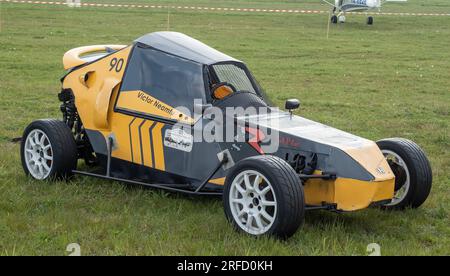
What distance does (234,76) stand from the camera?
733 cm

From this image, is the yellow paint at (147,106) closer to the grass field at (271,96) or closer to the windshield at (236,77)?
the windshield at (236,77)

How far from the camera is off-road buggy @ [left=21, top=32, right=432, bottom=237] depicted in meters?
5.93

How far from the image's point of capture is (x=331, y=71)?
59.7 ft

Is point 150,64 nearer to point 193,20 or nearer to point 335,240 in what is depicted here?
point 335,240

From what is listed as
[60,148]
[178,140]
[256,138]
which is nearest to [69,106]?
[60,148]

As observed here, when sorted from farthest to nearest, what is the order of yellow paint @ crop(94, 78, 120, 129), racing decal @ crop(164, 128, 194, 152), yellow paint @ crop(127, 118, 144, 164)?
yellow paint @ crop(94, 78, 120, 129), yellow paint @ crop(127, 118, 144, 164), racing decal @ crop(164, 128, 194, 152)

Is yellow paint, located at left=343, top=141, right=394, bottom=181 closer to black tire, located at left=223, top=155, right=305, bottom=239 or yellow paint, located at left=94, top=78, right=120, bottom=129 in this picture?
black tire, located at left=223, top=155, right=305, bottom=239

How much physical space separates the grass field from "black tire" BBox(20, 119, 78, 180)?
153 mm

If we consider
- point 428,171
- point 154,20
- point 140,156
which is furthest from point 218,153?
point 154,20

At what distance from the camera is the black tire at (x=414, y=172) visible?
22.1 ft

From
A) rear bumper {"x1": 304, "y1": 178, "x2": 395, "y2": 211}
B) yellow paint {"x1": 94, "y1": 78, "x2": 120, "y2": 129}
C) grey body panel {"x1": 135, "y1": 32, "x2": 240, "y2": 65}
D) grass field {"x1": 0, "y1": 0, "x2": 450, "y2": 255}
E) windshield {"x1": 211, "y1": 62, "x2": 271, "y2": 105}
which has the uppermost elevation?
grey body panel {"x1": 135, "y1": 32, "x2": 240, "y2": 65}

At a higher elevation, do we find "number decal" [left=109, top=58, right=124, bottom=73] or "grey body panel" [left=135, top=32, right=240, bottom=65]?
"grey body panel" [left=135, top=32, right=240, bottom=65]

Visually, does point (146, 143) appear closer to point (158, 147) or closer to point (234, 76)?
point (158, 147)

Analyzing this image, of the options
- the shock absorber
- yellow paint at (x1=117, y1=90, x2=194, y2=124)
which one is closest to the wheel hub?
yellow paint at (x1=117, y1=90, x2=194, y2=124)
